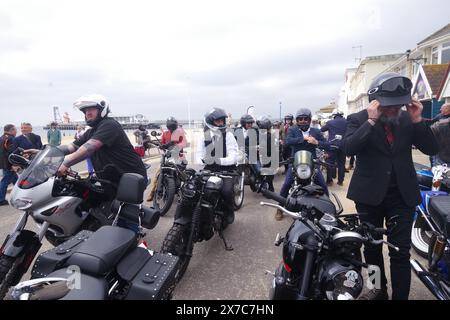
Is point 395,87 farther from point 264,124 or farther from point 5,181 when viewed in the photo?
point 5,181

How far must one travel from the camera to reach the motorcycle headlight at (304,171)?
3.44m

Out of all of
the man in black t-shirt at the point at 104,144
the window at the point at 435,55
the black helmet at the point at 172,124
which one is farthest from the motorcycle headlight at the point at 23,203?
the window at the point at 435,55

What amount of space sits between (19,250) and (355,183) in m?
2.98

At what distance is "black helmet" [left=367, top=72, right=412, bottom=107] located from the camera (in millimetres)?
2021

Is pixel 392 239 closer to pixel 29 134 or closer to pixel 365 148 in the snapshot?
pixel 365 148

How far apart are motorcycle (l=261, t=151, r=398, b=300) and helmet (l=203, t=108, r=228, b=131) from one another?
2.10 metres

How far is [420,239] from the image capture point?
11.0 ft

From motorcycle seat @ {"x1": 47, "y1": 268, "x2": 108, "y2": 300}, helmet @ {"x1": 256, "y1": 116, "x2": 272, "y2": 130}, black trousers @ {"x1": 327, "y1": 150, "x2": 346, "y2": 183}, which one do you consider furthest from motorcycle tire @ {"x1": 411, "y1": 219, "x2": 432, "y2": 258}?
helmet @ {"x1": 256, "y1": 116, "x2": 272, "y2": 130}

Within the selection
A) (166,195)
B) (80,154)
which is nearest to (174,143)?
(166,195)

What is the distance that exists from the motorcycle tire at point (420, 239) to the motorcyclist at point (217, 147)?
7.55ft

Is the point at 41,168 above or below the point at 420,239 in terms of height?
above

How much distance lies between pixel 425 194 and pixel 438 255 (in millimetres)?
826
